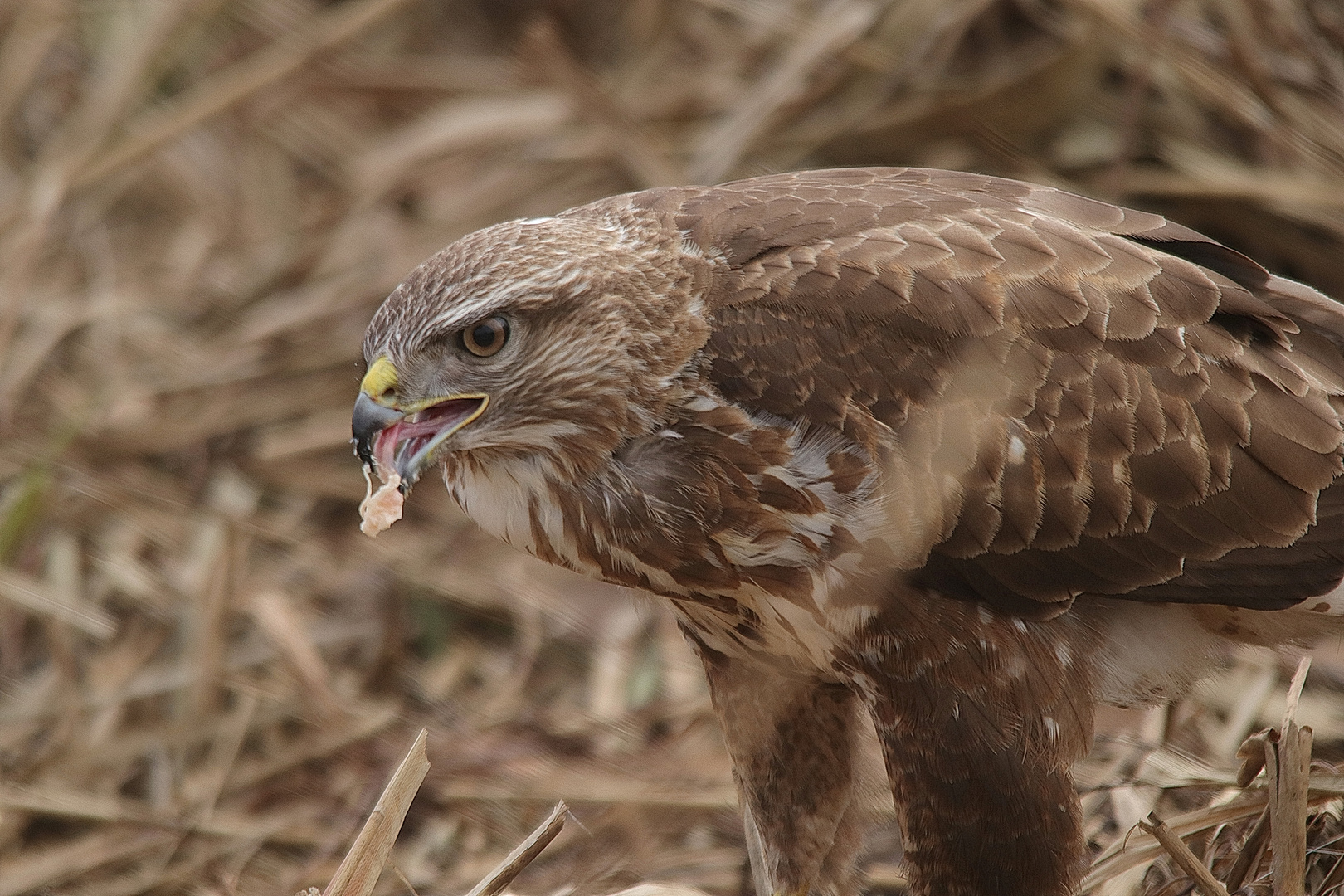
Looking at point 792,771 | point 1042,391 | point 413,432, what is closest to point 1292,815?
point 1042,391

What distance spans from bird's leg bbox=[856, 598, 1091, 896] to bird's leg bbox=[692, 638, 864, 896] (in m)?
0.36

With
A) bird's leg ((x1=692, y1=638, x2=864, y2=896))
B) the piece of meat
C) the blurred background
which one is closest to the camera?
the piece of meat

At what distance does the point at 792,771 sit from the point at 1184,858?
0.79 metres

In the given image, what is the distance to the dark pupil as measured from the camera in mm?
2875

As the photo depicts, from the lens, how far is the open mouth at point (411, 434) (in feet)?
9.34

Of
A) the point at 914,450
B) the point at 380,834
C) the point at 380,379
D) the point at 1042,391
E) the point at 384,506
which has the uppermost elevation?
the point at 1042,391

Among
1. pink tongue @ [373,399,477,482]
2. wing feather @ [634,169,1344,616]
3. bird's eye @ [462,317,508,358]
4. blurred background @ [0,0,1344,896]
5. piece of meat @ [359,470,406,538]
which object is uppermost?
wing feather @ [634,169,1344,616]

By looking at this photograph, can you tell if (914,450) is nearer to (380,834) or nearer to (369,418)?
(369,418)

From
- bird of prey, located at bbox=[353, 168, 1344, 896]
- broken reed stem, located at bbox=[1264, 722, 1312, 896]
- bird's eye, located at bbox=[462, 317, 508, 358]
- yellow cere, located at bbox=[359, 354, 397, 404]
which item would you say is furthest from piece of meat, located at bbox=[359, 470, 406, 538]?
broken reed stem, located at bbox=[1264, 722, 1312, 896]

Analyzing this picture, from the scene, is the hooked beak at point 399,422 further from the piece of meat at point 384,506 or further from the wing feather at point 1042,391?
the wing feather at point 1042,391

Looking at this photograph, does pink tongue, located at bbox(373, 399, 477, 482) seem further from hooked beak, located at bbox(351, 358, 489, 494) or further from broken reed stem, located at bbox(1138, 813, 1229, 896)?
broken reed stem, located at bbox(1138, 813, 1229, 896)

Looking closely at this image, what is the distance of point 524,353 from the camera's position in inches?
115

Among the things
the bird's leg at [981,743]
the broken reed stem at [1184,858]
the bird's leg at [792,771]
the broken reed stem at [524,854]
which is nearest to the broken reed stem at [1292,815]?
the broken reed stem at [1184,858]

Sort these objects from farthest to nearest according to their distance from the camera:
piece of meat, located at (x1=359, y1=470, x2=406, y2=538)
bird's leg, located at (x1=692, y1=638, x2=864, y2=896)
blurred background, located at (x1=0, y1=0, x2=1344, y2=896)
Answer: blurred background, located at (x1=0, y1=0, x2=1344, y2=896) < bird's leg, located at (x1=692, y1=638, x2=864, y2=896) < piece of meat, located at (x1=359, y1=470, x2=406, y2=538)
